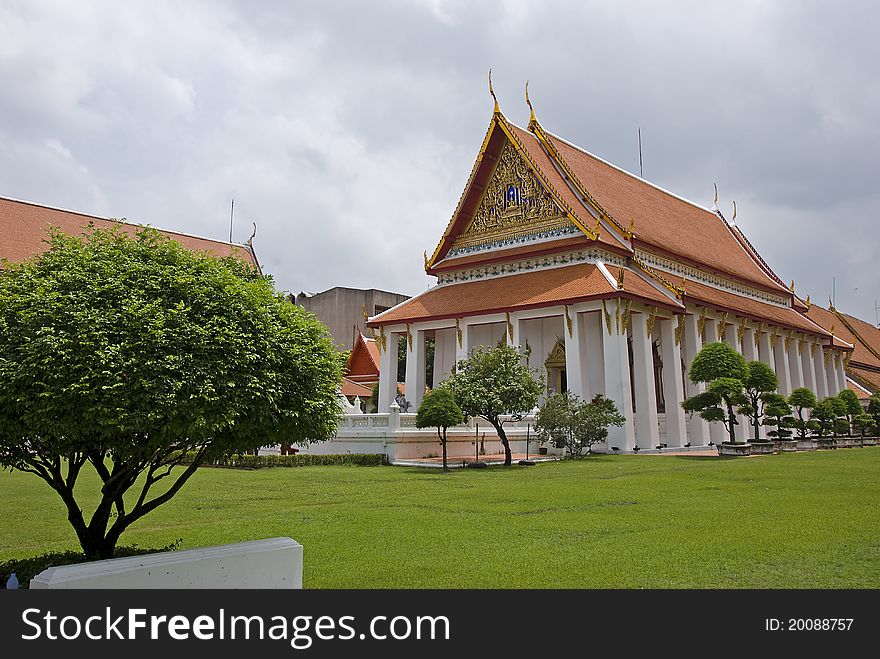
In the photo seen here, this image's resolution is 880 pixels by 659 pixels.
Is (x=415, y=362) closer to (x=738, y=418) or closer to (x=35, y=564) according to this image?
(x=738, y=418)

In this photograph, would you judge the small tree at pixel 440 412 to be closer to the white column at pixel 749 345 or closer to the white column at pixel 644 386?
the white column at pixel 644 386

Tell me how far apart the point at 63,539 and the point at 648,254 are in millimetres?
22434

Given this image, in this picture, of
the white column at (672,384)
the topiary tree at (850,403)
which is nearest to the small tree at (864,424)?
the topiary tree at (850,403)

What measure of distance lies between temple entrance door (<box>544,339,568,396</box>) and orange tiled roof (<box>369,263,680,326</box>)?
237 cm

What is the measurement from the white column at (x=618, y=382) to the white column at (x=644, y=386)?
56 centimetres

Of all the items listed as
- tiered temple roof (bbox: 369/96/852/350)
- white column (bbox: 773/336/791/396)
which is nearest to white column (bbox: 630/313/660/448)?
tiered temple roof (bbox: 369/96/852/350)

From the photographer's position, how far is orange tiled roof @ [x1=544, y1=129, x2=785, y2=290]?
2673cm

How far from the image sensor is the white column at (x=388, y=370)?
26.9m

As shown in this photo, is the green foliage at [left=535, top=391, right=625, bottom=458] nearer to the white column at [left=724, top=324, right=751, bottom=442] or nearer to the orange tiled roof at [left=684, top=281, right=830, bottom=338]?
the orange tiled roof at [left=684, top=281, right=830, bottom=338]

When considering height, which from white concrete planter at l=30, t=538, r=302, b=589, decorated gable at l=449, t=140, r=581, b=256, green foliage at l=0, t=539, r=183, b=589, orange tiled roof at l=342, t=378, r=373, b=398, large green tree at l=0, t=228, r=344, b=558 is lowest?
green foliage at l=0, t=539, r=183, b=589

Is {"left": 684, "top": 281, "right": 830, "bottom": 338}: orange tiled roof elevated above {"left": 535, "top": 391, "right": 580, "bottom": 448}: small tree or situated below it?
above

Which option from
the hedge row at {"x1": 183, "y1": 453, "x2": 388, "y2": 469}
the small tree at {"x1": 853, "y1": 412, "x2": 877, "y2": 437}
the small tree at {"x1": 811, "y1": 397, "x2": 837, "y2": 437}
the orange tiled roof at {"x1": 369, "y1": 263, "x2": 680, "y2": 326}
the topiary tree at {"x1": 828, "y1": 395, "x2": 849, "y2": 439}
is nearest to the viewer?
the hedge row at {"x1": 183, "y1": 453, "x2": 388, "y2": 469}

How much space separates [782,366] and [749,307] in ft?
12.9

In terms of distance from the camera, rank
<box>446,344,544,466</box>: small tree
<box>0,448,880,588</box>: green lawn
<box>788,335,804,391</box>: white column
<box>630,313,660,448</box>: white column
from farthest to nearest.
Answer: <box>788,335,804,391</box>: white column
<box>630,313,660,448</box>: white column
<box>446,344,544,466</box>: small tree
<box>0,448,880,588</box>: green lawn
